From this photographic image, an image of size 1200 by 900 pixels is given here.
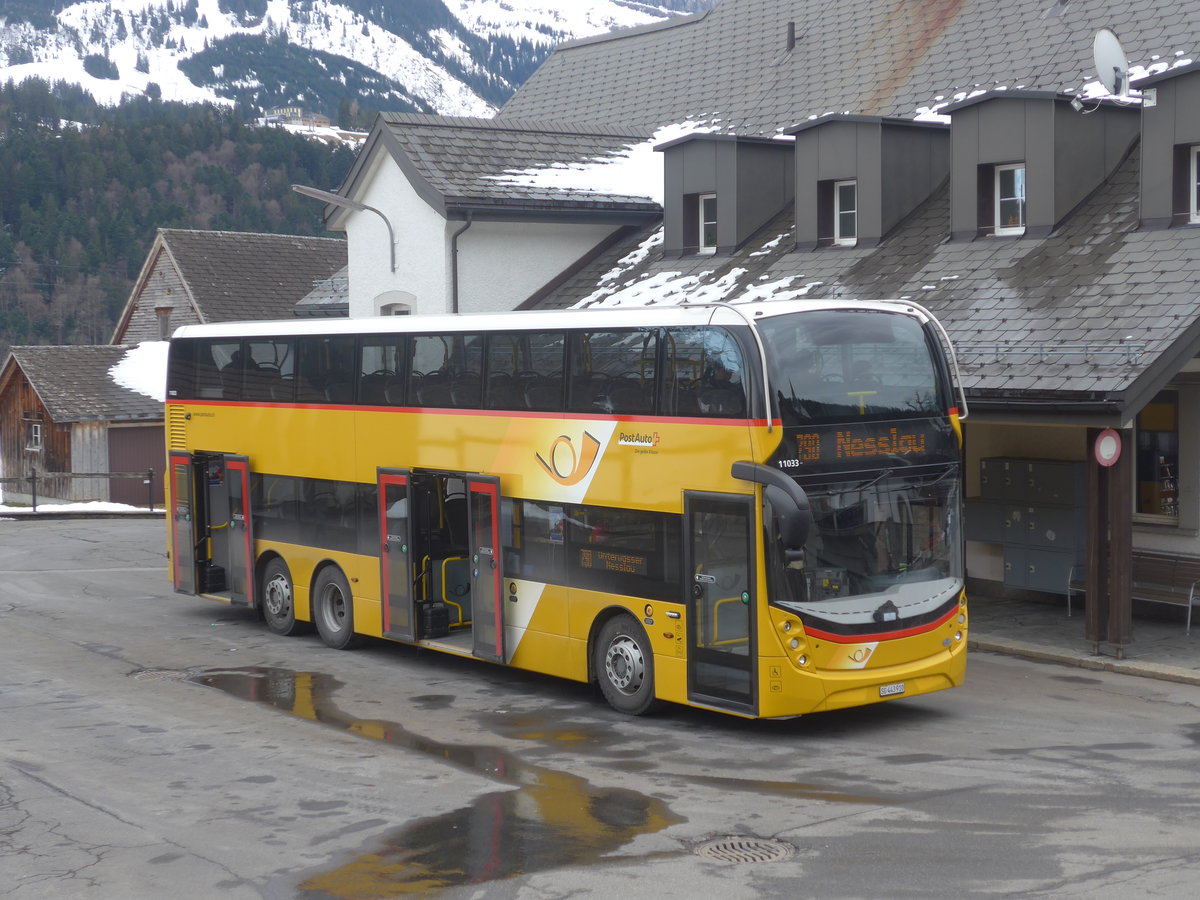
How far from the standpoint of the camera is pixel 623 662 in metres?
13.7

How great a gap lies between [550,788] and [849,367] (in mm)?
4329

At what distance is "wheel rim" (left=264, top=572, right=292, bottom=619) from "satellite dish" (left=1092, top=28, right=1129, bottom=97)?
11709 millimetres

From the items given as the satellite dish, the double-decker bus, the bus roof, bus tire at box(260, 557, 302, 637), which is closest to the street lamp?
the bus roof

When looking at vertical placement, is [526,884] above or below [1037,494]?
below

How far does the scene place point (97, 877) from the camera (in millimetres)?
9242

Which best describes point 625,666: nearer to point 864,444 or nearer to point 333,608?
point 864,444

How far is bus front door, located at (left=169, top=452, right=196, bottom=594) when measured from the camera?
20391 millimetres

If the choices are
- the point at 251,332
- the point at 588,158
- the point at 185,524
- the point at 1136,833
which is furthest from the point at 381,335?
the point at 588,158

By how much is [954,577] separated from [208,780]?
6.48 metres

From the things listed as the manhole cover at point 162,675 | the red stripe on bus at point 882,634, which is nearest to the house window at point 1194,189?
the red stripe on bus at point 882,634

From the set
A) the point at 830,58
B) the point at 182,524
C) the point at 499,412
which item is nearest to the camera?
the point at 499,412

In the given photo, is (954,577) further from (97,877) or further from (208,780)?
(97,877)

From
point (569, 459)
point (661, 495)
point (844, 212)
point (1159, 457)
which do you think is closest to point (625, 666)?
point (661, 495)

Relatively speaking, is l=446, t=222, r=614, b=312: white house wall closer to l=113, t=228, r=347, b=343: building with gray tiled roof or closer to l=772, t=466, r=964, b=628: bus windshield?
l=772, t=466, r=964, b=628: bus windshield
